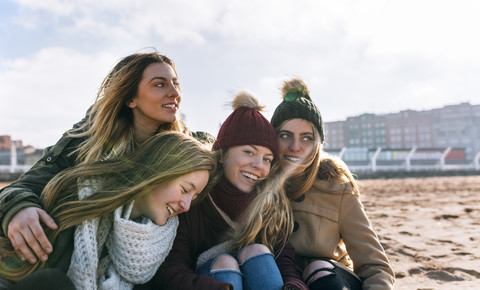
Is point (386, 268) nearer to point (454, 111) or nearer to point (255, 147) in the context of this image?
point (255, 147)

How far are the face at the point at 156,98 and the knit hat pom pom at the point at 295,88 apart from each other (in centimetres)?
79

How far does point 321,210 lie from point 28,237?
1629mm

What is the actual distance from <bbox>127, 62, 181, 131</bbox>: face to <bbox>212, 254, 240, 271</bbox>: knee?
3.61ft

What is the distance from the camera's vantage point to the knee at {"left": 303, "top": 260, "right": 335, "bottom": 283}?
190 centimetres

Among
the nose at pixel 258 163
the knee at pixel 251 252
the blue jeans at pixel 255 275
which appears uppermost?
the nose at pixel 258 163

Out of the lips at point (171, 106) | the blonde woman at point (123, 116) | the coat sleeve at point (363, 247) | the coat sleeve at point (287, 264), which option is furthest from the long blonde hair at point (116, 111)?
the coat sleeve at point (363, 247)

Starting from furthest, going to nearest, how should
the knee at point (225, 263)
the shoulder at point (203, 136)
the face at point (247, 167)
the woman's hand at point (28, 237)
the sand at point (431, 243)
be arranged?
the sand at point (431, 243) < the shoulder at point (203, 136) < the face at point (247, 167) < the knee at point (225, 263) < the woman's hand at point (28, 237)

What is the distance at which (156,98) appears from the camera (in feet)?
8.17

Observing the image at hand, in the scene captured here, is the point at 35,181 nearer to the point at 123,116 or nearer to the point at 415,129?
the point at 123,116

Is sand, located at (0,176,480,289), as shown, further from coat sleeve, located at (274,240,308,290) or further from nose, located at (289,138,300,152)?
nose, located at (289,138,300,152)

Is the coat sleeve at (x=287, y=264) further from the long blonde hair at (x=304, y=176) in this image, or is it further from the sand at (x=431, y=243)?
the sand at (x=431, y=243)

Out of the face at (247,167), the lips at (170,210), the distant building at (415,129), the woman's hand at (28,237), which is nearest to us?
the woman's hand at (28,237)

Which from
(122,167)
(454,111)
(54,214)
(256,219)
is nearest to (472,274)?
(256,219)

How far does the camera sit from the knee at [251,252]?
1.86 m
